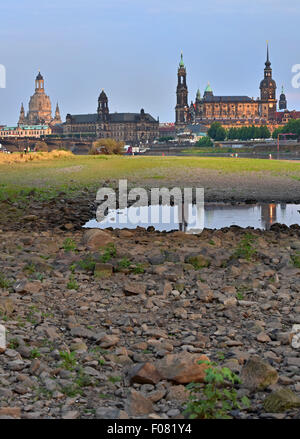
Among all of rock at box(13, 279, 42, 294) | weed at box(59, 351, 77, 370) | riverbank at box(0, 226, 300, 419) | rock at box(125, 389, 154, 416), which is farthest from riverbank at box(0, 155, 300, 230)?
rock at box(125, 389, 154, 416)

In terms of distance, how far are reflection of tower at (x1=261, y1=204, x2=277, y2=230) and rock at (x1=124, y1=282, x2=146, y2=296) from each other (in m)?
8.52

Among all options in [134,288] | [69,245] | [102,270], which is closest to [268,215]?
[69,245]

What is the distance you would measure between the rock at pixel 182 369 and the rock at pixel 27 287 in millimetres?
3221

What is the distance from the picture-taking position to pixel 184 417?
4844 mm

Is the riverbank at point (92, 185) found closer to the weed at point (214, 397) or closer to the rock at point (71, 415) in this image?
the weed at point (214, 397)

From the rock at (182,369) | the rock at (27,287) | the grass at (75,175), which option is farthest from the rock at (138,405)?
the grass at (75,175)

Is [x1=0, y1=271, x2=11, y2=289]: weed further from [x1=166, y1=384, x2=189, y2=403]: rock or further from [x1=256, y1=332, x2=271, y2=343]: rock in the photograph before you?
[x1=166, y1=384, x2=189, y2=403]: rock

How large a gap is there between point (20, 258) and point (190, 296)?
3433mm

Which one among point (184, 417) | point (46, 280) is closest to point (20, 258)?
point (46, 280)

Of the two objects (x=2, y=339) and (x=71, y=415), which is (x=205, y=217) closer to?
(x=2, y=339)

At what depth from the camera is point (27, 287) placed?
335 inches

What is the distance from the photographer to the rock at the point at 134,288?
8.61m

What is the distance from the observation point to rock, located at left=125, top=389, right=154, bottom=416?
16.1ft

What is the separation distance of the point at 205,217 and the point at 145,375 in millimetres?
13766
